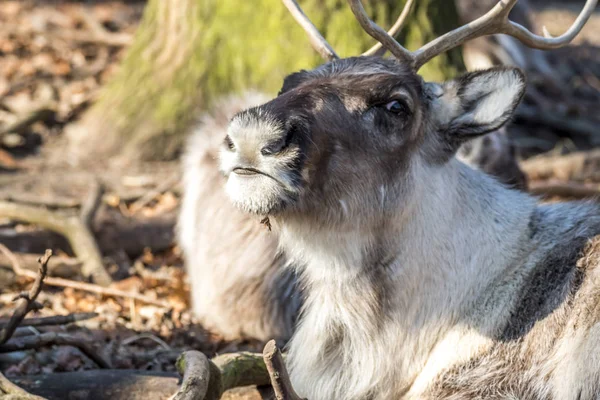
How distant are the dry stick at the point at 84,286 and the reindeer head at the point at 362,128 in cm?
226

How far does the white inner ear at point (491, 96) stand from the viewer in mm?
4198

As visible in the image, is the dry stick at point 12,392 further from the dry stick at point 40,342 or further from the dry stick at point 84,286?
the dry stick at point 84,286

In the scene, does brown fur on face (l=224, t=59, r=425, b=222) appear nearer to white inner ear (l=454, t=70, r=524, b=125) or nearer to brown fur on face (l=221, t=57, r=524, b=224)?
brown fur on face (l=221, t=57, r=524, b=224)

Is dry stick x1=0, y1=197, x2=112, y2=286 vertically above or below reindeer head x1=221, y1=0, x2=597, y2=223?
above

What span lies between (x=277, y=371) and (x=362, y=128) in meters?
1.14

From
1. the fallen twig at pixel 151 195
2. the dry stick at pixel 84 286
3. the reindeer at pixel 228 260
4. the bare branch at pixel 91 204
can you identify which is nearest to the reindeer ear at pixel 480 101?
the reindeer at pixel 228 260

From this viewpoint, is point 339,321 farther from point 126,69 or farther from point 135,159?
point 126,69

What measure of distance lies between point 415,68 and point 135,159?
4.98m

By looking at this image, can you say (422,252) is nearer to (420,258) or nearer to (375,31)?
(420,258)

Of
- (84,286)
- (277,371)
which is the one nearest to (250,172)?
(277,371)

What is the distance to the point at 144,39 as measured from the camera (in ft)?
30.0

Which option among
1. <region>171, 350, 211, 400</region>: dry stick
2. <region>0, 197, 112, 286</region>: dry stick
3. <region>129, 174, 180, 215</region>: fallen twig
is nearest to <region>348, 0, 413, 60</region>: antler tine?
<region>171, 350, 211, 400</region>: dry stick

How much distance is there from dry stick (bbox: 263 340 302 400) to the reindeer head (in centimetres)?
61

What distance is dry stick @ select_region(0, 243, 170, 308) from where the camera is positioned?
5969mm
